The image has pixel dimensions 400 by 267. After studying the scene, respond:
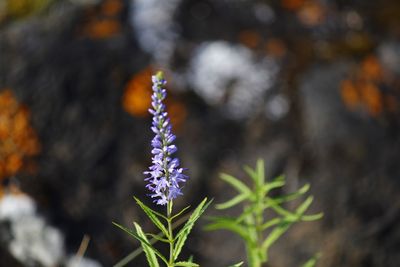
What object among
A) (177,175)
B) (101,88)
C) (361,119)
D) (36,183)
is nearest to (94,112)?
(101,88)

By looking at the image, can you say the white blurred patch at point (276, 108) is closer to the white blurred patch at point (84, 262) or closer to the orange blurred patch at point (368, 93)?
the orange blurred patch at point (368, 93)

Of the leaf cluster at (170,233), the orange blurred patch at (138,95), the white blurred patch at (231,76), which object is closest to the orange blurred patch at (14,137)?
the orange blurred patch at (138,95)

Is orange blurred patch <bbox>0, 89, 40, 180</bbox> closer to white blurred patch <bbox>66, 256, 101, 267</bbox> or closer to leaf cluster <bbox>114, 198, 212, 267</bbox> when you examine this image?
white blurred patch <bbox>66, 256, 101, 267</bbox>

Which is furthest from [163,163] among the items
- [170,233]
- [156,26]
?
[156,26]

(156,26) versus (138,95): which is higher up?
(156,26)

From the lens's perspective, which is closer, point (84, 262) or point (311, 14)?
point (84, 262)

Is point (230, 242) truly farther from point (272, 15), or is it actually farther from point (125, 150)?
point (272, 15)

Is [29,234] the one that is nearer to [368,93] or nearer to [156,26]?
[156,26]
